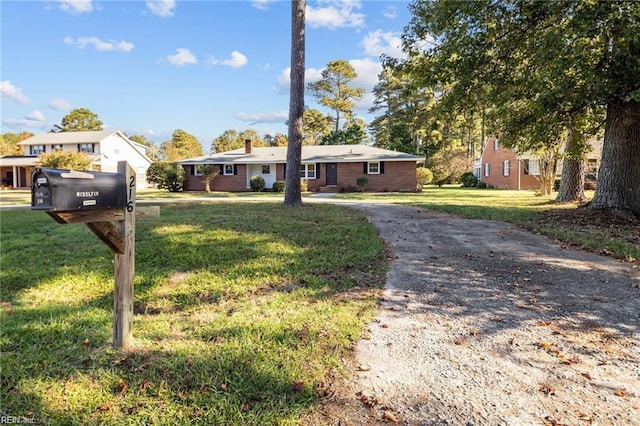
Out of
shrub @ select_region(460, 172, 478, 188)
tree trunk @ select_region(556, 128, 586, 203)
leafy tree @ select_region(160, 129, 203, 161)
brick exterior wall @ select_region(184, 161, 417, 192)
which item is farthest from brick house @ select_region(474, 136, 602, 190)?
leafy tree @ select_region(160, 129, 203, 161)

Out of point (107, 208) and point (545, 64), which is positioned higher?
point (545, 64)

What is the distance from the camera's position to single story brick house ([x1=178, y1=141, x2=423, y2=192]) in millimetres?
26141

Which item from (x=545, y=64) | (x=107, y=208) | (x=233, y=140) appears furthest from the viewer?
(x=233, y=140)

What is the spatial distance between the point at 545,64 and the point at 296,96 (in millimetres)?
6756

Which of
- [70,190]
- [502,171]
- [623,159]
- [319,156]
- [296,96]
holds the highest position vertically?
[296,96]

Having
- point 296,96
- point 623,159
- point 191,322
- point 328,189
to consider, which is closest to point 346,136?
point 328,189

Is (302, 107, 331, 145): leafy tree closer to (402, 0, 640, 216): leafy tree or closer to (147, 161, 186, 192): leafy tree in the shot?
(147, 161, 186, 192): leafy tree

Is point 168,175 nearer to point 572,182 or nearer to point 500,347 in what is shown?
point 572,182

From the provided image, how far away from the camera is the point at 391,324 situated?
11.1ft

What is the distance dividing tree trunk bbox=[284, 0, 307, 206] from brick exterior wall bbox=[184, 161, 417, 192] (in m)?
14.4

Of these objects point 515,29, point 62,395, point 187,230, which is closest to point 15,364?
point 62,395

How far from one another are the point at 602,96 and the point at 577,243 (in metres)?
3.73

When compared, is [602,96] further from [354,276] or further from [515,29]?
[354,276]

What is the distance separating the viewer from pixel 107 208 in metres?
2.48
